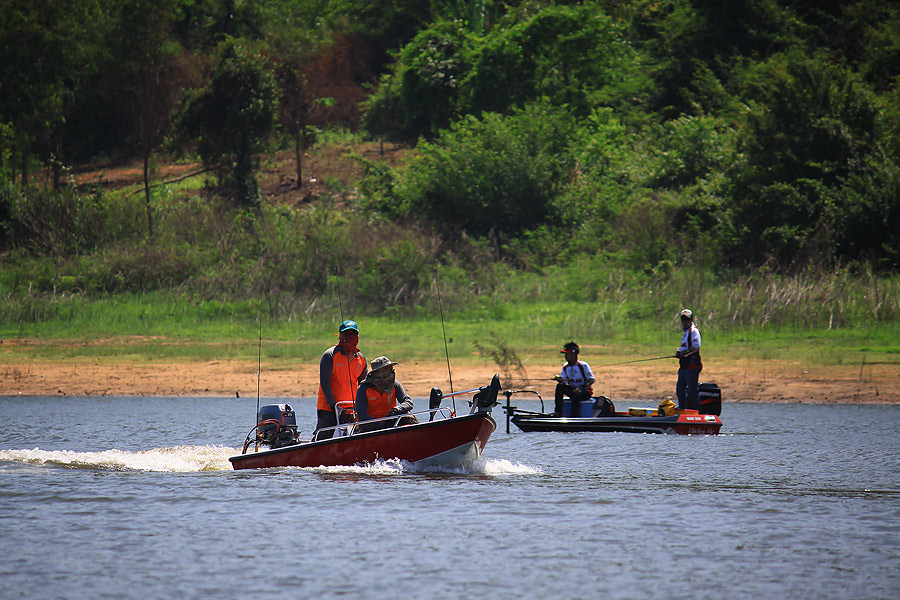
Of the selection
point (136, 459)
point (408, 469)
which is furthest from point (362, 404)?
point (136, 459)

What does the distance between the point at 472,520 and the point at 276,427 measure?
3043 mm

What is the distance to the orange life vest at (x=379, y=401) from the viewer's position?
12289mm

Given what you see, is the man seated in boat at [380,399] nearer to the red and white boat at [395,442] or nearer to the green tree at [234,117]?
the red and white boat at [395,442]

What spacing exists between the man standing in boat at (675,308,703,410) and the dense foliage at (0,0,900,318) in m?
12.3

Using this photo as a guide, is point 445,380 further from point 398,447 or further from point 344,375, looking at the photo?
point 344,375

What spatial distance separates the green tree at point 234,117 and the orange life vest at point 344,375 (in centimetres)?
2357

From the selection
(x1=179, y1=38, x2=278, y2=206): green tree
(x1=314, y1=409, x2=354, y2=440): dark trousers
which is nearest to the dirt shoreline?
(x1=314, y1=409, x2=354, y2=440): dark trousers

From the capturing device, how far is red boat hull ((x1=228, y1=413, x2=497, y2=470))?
1220cm

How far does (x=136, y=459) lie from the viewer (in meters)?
14.1

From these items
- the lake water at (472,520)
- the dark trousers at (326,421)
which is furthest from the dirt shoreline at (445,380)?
the dark trousers at (326,421)

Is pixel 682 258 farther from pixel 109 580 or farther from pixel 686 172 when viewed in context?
pixel 109 580

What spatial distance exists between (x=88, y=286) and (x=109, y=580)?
69.9 feet

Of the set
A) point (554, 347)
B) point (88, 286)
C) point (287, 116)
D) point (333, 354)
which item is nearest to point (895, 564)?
point (333, 354)

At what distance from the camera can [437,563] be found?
941cm
